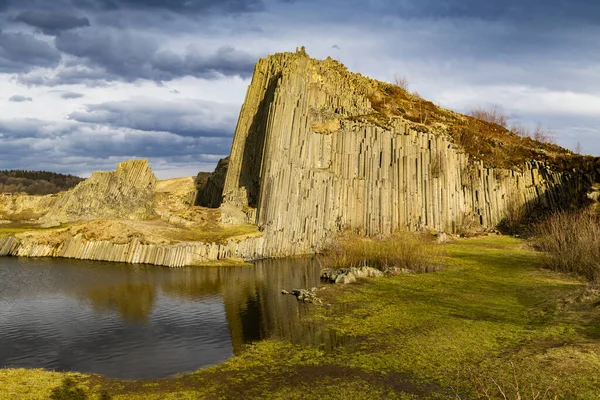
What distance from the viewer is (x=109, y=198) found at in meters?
48.4

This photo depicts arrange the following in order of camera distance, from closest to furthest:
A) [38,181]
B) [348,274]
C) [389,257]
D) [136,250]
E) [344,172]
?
[348,274], [389,257], [136,250], [344,172], [38,181]

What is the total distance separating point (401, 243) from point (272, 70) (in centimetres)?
2847

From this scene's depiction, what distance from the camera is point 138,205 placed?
47812mm

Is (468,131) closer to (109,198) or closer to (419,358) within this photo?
(109,198)

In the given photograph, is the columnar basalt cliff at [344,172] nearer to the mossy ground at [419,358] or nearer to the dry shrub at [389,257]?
the dry shrub at [389,257]

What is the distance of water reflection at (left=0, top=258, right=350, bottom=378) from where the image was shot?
636 inches

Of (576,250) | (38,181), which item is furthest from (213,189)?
(38,181)

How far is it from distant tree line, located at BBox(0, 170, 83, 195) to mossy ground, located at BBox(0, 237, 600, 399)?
13486 cm

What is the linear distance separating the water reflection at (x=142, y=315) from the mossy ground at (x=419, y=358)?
128 centimetres

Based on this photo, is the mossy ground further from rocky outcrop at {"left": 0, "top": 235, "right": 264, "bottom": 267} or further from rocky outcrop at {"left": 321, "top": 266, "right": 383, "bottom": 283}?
rocky outcrop at {"left": 0, "top": 235, "right": 264, "bottom": 267}

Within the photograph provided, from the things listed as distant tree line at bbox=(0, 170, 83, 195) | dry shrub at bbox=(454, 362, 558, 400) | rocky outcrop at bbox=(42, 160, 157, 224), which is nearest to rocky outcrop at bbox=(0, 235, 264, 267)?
rocky outcrop at bbox=(42, 160, 157, 224)

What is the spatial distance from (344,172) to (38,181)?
140m

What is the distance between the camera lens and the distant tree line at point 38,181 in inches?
5551

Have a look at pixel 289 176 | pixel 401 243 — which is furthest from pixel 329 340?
pixel 289 176
